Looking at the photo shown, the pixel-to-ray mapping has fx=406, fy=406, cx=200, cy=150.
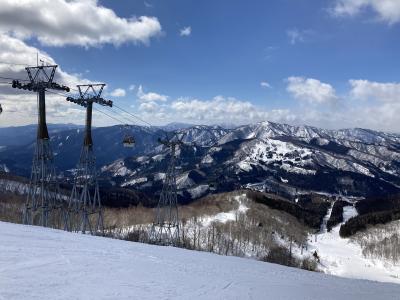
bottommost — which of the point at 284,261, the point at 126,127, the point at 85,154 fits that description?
the point at 284,261

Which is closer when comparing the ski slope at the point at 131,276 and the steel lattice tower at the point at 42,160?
the ski slope at the point at 131,276

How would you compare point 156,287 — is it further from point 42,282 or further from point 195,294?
point 42,282

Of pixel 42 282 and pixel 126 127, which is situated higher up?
pixel 126 127

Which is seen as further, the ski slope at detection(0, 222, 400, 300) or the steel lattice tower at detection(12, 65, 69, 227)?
the steel lattice tower at detection(12, 65, 69, 227)

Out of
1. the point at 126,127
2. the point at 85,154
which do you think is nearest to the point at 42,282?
the point at 85,154

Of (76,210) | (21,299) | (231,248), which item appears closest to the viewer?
(21,299)

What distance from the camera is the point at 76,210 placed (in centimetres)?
6391

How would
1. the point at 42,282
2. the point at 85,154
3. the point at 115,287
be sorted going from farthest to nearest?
the point at 85,154
the point at 115,287
the point at 42,282

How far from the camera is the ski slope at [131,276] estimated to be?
18.8m

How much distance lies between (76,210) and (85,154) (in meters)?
10.0

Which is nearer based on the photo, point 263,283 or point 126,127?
point 263,283

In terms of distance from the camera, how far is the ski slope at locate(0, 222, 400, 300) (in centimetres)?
1881

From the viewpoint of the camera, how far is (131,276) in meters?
22.9

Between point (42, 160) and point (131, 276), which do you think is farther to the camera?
point (42, 160)
